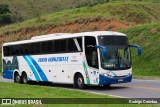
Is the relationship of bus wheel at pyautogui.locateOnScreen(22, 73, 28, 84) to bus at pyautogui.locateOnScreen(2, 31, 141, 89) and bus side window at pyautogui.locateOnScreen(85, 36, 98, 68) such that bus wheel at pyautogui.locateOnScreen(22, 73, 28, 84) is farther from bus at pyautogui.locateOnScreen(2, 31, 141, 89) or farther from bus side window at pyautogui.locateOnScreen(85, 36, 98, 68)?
bus side window at pyautogui.locateOnScreen(85, 36, 98, 68)

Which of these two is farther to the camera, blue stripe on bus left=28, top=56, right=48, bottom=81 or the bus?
blue stripe on bus left=28, top=56, right=48, bottom=81

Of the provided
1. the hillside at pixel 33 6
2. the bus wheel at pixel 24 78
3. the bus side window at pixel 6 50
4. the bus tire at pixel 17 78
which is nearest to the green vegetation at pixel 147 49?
the bus wheel at pixel 24 78

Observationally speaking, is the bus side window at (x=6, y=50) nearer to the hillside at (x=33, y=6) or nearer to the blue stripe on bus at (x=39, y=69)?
the blue stripe on bus at (x=39, y=69)

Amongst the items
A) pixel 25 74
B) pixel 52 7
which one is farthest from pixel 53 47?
pixel 52 7

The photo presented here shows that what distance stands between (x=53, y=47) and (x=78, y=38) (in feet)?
8.96

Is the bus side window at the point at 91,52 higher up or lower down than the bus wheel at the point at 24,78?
higher up

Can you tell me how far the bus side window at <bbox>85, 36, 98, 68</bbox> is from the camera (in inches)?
844

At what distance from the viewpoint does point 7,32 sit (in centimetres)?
6462

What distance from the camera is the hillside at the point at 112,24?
39.8m

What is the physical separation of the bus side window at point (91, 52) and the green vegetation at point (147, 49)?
11.6 meters

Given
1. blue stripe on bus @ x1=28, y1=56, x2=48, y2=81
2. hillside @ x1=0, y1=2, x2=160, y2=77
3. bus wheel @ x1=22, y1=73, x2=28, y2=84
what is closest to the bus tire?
bus wheel @ x1=22, y1=73, x2=28, y2=84

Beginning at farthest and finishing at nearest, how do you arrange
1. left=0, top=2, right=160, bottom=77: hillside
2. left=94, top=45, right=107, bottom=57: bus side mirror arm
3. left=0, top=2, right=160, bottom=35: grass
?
left=0, top=2, right=160, bottom=35: grass
left=0, top=2, right=160, bottom=77: hillside
left=94, top=45, right=107, bottom=57: bus side mirror arm

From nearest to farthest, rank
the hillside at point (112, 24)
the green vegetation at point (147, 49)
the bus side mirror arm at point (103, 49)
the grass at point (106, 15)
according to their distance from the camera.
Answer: the bus side mirror arm at point (103, 49)
the green vegetation at point (147, 49)
the hillside at point (112, 24)
the grass at point (106, 15)

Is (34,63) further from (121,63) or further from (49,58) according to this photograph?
(121,63)
